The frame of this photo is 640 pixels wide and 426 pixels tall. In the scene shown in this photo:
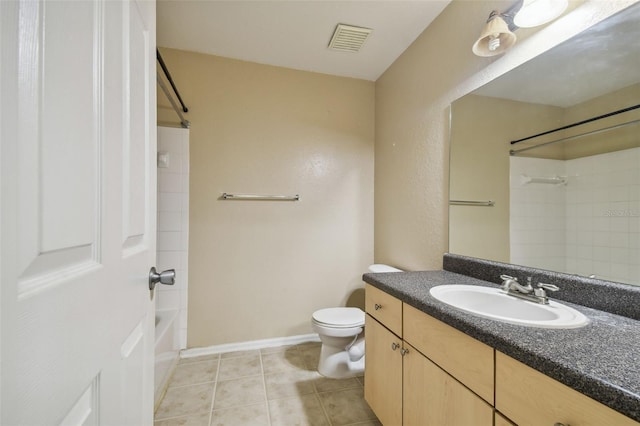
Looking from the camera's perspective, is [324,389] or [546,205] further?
[324,389]

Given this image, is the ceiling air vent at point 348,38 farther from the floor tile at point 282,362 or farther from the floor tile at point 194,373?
the floor tile at point 194,373

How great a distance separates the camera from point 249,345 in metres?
2.17

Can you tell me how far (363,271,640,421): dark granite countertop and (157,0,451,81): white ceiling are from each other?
1.76m

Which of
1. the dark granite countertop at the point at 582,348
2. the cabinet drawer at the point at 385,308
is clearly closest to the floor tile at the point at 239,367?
the cabinet drawer at the point at 385,308

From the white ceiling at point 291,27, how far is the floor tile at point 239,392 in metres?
2.42

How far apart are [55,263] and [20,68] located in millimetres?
247

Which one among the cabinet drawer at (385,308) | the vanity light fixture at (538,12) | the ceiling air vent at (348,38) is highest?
the ceiling air vent at (348,38)

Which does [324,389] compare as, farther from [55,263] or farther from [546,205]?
[55,263]

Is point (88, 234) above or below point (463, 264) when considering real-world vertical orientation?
above

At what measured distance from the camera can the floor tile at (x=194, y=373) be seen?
68.9 inches

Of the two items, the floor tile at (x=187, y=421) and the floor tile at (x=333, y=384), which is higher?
the floor tile at (x=187, y=421)

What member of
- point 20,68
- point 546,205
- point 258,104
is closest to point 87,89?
point 20,68

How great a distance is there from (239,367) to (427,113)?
2246 millimetres

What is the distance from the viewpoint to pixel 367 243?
8.19 ft
